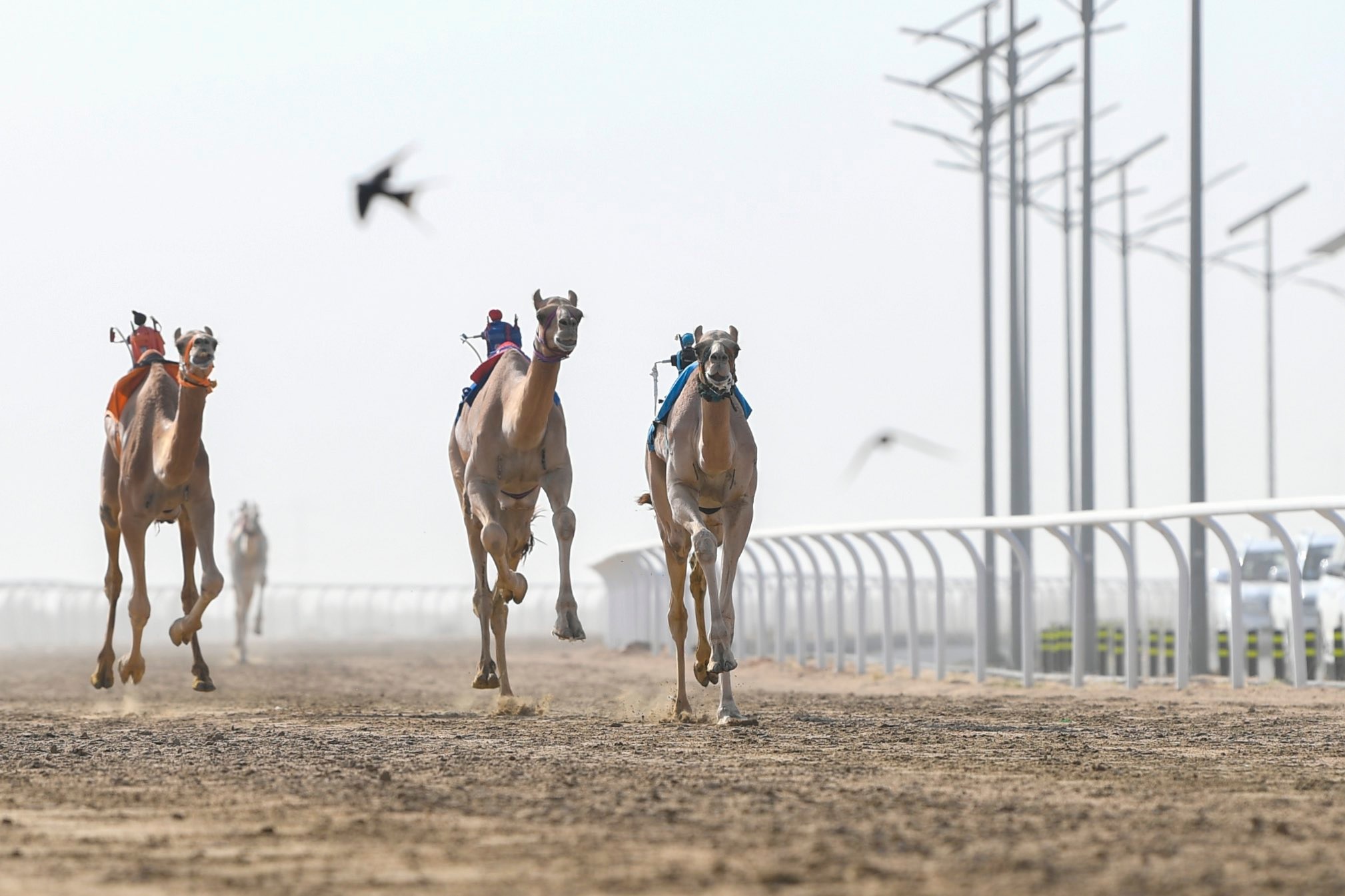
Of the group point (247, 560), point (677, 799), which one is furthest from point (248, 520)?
point (677, 799)

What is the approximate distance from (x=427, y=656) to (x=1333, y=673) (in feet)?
57.5

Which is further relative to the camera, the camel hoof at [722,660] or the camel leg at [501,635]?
the camel leg at [501,635]

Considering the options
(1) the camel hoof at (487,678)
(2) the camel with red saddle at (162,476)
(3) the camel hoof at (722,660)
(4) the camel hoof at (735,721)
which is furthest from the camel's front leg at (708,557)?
(2) the camel with red saddle at (162,476)

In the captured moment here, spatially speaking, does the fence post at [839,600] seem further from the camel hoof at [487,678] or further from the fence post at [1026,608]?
the camel hoof at [487,678]

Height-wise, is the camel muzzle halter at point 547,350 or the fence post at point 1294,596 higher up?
the camel muzzle halter at point 547,350

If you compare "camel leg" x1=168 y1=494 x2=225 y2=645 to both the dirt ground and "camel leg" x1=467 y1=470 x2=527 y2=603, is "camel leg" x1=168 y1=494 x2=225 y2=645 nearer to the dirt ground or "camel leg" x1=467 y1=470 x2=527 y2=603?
the dirt ground

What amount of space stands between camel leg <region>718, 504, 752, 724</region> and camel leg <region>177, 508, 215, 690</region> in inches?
151

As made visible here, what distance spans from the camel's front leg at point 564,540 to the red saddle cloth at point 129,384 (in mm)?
3023

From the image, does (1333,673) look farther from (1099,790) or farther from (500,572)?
(1099,790)

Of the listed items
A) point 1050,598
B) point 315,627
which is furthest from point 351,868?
point 315,627

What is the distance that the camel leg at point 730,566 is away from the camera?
38.2 feet

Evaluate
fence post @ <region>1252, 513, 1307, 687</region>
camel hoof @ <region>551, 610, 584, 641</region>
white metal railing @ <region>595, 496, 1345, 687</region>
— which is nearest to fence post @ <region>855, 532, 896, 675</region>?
white metal railing @ <region>595, 496, 1345, 687</region>

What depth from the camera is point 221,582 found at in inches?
505

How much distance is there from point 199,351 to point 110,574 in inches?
125
